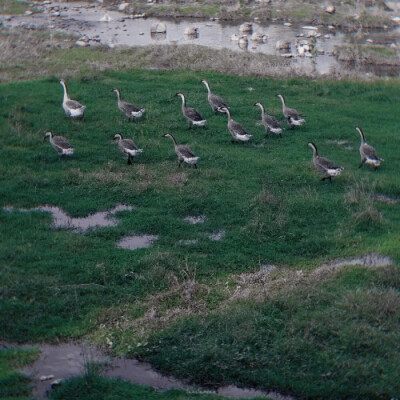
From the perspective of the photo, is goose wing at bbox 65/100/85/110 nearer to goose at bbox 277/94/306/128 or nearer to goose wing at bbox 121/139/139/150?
goose wing at bbox 121/139/139/150

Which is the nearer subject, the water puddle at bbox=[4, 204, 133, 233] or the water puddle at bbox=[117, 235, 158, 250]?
the water puddle at bbox=[117, 235, 158, 250]

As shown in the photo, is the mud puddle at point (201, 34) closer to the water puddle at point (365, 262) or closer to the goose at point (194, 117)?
the goose at point (194, 117)

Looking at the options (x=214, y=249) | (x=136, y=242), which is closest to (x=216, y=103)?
(x=136, y=242)

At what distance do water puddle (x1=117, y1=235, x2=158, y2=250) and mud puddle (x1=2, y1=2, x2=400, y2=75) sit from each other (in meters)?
17.0

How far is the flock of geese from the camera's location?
15.9 metres

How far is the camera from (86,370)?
898cm

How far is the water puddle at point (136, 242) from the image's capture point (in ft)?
41.9

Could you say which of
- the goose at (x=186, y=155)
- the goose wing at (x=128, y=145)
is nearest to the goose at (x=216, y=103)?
the goose at (x=186, y=155)

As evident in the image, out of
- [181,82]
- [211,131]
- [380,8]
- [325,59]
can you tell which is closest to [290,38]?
[325,59]

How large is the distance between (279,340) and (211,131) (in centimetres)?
1049

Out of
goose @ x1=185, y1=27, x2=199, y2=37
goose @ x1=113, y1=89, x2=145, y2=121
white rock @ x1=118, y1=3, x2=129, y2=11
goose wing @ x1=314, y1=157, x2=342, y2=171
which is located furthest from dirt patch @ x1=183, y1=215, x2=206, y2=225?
white rock @ x1=118, y1=3, x2=129, y2=11

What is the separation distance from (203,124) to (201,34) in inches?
697

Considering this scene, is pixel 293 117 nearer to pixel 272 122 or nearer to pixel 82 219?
pixel 272 122

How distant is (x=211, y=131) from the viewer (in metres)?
19.1
